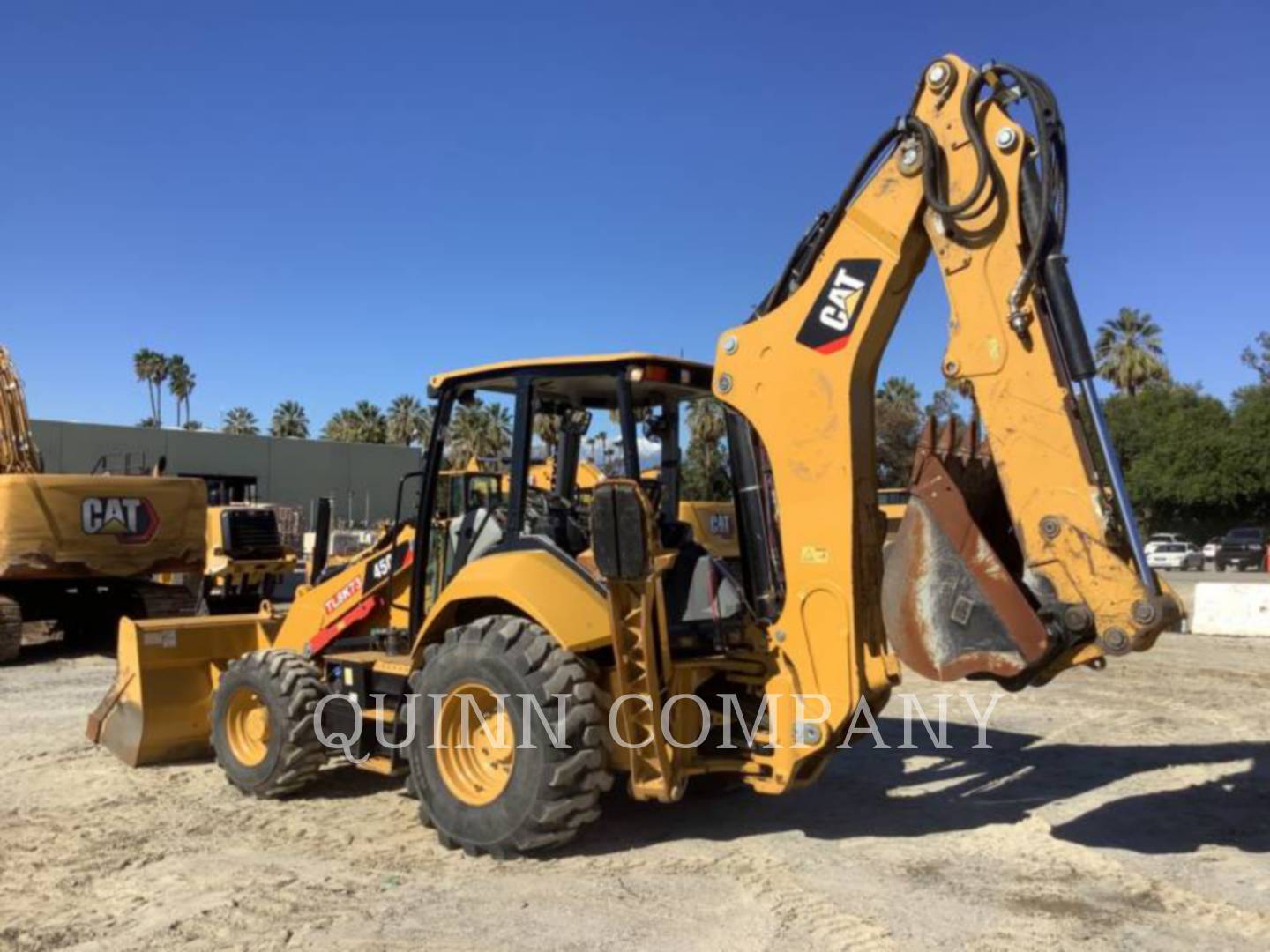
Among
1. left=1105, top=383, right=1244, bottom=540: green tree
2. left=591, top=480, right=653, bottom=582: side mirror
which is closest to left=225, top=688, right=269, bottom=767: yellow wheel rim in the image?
left=591, top=480, right=653, bottom=582: side mirror

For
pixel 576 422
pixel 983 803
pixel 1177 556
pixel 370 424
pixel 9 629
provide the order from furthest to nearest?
pixel 370 424 < pixel 1177 556 < pixel 9 629 < pixel 983 803 < pixel 576 422

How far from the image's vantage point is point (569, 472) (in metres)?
6.62

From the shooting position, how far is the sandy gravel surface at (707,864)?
459 cm

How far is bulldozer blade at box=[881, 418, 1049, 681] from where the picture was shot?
4.67m

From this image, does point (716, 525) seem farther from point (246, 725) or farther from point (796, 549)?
point (796, 549)

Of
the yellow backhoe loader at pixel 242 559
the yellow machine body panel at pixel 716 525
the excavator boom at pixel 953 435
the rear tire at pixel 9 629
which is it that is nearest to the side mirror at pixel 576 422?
the excavator boom at pixel 953 435

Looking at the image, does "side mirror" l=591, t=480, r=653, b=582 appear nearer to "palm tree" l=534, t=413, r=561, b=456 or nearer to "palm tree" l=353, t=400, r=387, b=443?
"palm tree" l=534, t=413, r=561, b=456

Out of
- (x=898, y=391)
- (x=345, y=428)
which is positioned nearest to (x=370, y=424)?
(x=345, y=428)

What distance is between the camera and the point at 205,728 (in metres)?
7.86

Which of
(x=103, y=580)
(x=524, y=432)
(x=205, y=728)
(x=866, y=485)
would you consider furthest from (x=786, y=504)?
(x=103, y=580)

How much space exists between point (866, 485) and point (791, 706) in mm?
1113

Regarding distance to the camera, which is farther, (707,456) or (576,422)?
(707,456)

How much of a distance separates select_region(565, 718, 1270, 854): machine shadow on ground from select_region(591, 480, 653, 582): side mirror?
5.20ft

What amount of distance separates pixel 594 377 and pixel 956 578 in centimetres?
226
